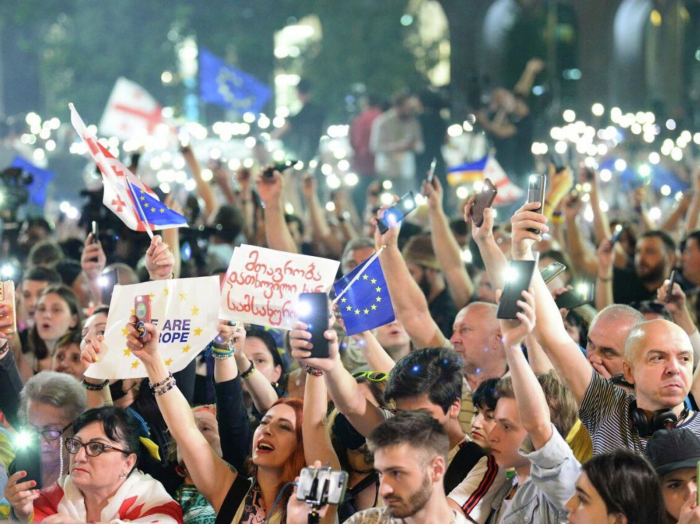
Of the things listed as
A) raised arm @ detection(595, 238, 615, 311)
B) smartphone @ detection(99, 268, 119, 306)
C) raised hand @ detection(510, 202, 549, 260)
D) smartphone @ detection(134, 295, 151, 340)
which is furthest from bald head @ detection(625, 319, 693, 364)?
smartphone @ detection(99, 268, 119, 306)

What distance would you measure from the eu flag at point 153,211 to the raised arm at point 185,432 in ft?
3.92

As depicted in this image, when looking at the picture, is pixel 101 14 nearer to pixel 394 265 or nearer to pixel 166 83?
pixel 166 83

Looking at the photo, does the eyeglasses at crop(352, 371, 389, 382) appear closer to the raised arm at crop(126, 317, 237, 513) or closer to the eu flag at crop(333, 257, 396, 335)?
the eu flag at crop(333, 257, 396, 335)

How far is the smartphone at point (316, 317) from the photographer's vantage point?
15.3 ft

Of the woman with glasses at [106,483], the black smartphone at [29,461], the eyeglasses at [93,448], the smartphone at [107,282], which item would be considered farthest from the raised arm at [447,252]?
the black smartphone at [29,461]

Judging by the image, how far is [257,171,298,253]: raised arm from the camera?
8.01 m

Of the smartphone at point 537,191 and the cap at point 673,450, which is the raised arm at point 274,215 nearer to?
the smartphone at point 537,191

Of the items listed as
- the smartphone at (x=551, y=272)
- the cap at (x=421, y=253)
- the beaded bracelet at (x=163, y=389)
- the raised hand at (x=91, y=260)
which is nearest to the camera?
the beaded bracelet at (x=163, y=389)

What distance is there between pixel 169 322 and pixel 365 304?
2.91 ft

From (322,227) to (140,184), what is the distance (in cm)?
470

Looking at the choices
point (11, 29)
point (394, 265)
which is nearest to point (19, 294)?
point (394, 265)

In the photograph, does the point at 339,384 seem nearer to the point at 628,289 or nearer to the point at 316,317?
the point at 316,317

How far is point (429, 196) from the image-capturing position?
7816 millimetres

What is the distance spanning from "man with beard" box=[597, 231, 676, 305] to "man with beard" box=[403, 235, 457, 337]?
49.7 inches
